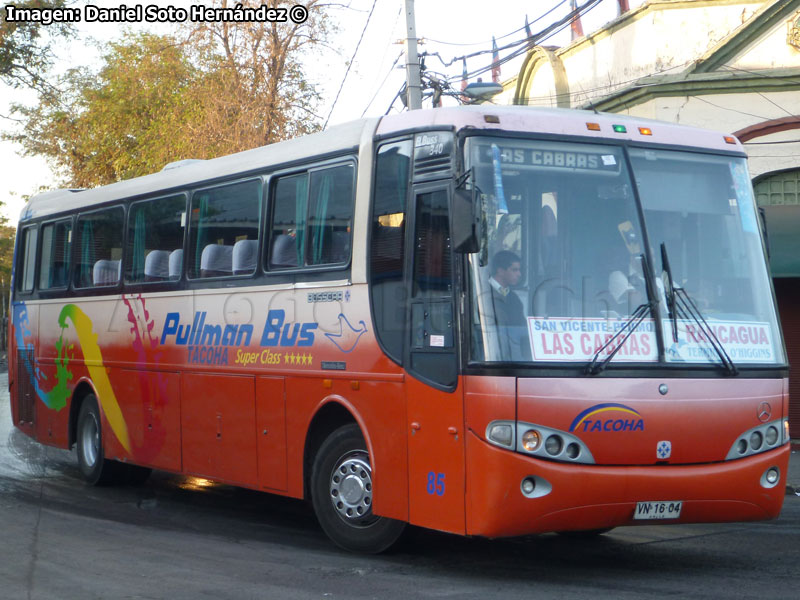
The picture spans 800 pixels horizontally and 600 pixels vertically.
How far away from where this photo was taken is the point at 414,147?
803 cm

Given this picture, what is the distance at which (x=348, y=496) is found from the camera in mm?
8625

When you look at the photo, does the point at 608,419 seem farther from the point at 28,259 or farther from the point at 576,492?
the point at 28,259

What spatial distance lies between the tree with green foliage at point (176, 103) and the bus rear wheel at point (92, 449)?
11.0 m

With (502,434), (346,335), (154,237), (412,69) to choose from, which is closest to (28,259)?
(154,237)

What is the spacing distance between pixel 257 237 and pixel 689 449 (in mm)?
4230

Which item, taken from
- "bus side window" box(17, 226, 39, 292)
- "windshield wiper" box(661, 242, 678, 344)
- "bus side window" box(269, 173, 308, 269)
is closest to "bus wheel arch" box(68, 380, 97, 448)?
"bus side window" box(17, 226, 39, 292)

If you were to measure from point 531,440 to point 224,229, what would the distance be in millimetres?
4381

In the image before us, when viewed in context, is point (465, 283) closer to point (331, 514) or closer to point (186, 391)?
point (331, 514)

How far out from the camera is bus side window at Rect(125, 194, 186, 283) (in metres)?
11.4

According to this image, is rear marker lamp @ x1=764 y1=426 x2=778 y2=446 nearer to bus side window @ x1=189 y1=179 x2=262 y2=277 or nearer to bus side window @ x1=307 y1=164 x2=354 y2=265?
bus side window @ x1=307 y1=164 x2=354 y2=265

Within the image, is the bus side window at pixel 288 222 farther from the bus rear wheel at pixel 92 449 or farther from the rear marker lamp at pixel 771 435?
the bus rear wheel at pixel 92 449

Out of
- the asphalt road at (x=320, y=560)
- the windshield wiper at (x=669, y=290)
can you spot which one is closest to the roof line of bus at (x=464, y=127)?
the windshield wiper at (x=669, y=290)

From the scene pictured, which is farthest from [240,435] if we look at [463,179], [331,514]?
[463,179]

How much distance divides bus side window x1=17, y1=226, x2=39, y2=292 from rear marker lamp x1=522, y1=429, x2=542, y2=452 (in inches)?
371
